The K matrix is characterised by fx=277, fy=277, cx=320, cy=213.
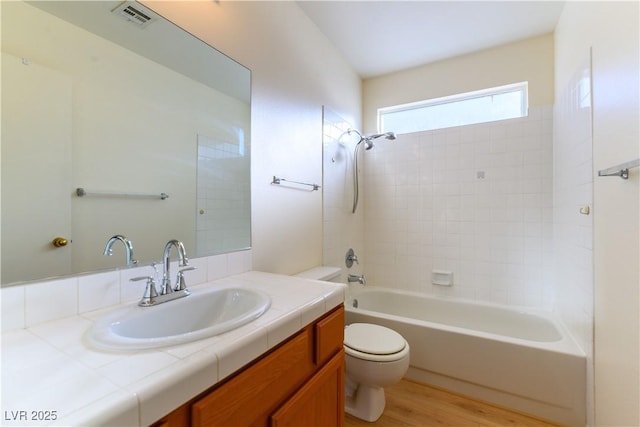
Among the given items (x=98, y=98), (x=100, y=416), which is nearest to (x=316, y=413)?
(x=100, y=416)

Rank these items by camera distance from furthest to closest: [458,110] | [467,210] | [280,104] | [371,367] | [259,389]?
[458,110], [467,210], [280,104], [371,367], [259,389]

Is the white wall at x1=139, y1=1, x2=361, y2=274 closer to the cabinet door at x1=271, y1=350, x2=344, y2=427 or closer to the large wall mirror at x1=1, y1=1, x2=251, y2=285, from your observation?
the large wall mirror at x1=1, y1=1, x2=251, y2=285

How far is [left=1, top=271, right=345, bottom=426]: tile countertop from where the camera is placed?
1.45 feet

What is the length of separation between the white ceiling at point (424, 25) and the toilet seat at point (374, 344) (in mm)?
2194

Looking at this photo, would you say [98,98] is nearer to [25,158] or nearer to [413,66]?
[25,158]

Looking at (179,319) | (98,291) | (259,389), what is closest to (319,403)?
(259,389)

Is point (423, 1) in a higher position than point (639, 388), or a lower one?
higher

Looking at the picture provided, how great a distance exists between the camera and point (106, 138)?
3.19ft

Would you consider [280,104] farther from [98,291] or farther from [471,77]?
[471,77]

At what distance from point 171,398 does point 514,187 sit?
2.70 metres

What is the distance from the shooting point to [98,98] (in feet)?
3.14

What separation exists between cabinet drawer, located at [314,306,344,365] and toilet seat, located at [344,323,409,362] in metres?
0.47

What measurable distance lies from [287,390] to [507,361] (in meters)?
1.53

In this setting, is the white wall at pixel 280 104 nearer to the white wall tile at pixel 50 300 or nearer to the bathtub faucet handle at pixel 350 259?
the bathtub faucet handle at pixel 350 259
